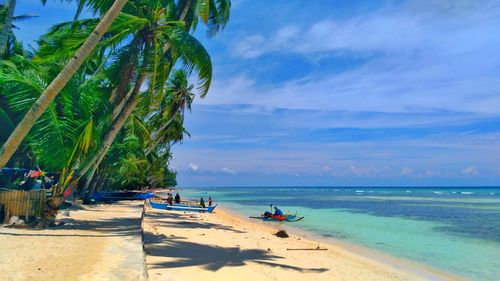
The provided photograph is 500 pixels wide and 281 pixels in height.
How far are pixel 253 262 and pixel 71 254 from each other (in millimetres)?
5167

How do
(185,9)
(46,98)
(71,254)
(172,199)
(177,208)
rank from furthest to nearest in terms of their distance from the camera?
(172,199) < (177,208) < (185,9) < (71,254) < (46,98)

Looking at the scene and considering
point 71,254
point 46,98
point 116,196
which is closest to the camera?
point 46,98

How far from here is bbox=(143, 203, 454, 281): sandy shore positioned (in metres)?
9.47

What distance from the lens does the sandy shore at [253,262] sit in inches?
373

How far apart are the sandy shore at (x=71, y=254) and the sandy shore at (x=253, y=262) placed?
0.90 m

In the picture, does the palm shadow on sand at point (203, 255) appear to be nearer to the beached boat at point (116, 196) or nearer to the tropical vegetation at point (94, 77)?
the tropical vegetation at point (94, 77)

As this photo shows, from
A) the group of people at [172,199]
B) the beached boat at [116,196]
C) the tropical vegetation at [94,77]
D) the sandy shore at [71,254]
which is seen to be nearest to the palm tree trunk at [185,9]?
the tropical vegetation at [94,77]

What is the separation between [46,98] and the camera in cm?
754

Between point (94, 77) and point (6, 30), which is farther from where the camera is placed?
point (94, 77)

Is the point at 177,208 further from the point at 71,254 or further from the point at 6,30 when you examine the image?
the point at 71,254

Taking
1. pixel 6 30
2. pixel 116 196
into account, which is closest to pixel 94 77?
pixel 6 30

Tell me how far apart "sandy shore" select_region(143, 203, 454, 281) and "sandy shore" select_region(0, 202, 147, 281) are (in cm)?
90

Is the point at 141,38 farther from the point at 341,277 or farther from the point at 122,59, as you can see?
the point at 341,277

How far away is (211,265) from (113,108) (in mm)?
7121
